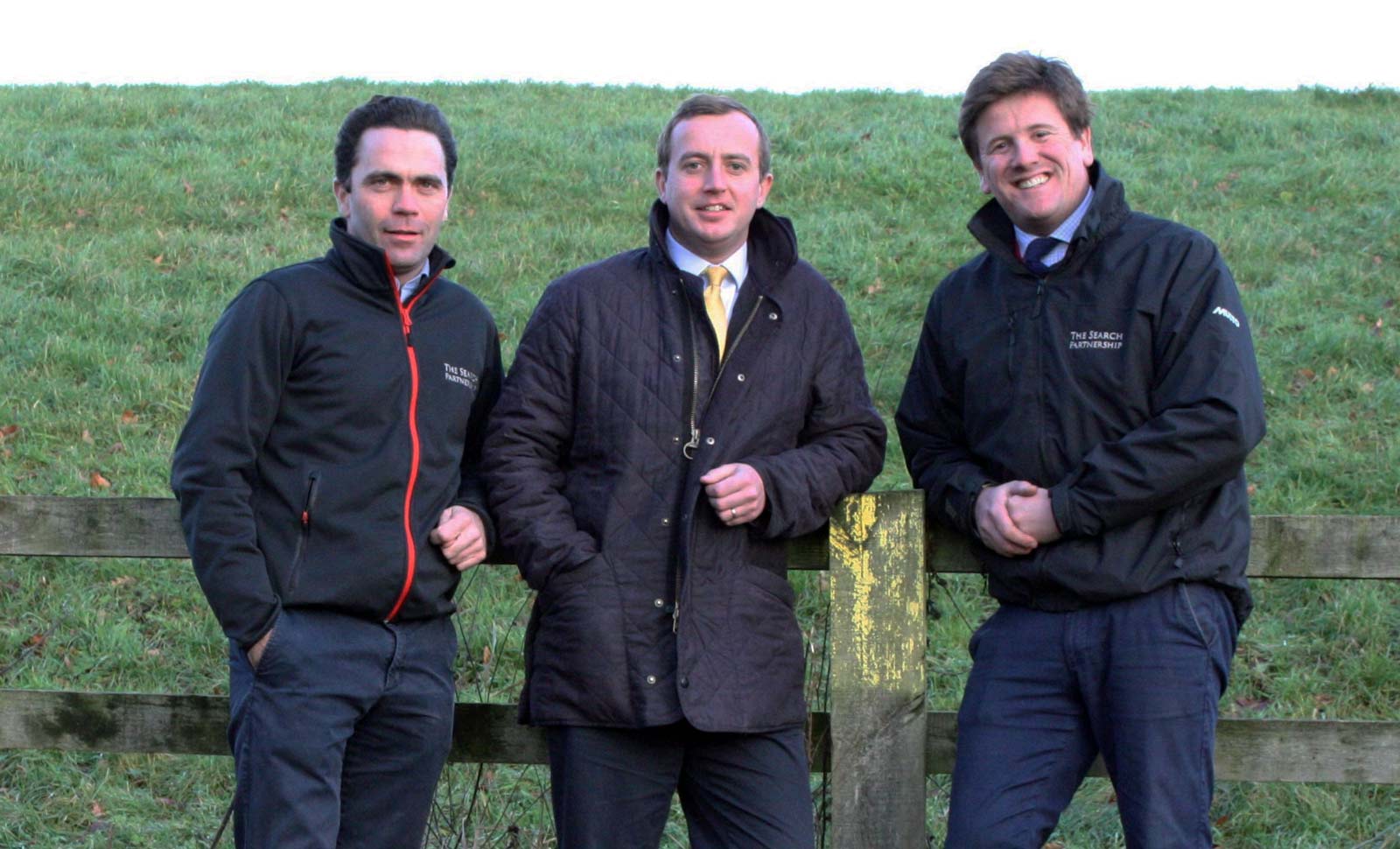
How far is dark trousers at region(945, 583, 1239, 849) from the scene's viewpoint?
3.36 m

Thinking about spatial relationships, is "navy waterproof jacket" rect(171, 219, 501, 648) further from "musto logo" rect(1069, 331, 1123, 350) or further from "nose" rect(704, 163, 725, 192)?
"musto logo" rect(1069, 331, 1123, 350)

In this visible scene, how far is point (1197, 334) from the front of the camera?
11.4ft

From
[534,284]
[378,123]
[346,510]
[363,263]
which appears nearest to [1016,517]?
[346,510]

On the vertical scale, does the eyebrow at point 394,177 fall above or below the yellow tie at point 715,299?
above

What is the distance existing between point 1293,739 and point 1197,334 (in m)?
1.15

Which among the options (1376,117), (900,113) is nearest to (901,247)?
(900,113)

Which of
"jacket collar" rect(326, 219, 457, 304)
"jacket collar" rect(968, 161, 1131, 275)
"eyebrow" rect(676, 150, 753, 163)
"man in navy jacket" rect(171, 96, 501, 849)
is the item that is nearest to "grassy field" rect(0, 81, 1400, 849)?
"man in navy jacket" rect(171, 96, 501, 849)

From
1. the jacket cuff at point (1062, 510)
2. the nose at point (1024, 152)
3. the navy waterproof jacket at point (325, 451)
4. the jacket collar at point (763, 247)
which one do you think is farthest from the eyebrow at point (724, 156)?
the jacket cuff at point (1062, 510)

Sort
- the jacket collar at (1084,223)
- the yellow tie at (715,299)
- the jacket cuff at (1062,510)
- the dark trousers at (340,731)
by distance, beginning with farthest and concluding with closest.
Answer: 1. the yellow tie at (715,299)
2. the jacket collar at (1084,223)
3. the jacket cuff at (1062,510)
4. the dark trousers at (340,731)

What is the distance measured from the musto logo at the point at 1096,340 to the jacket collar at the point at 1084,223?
213 millimetres

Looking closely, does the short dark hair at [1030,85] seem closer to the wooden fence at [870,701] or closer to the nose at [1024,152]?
the nose at [1024,152]

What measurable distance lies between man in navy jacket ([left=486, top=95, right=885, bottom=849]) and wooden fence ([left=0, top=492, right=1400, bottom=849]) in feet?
0.46

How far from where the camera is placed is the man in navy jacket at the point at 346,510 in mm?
3352

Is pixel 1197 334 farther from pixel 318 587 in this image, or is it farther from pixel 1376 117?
pixel 1376 117
